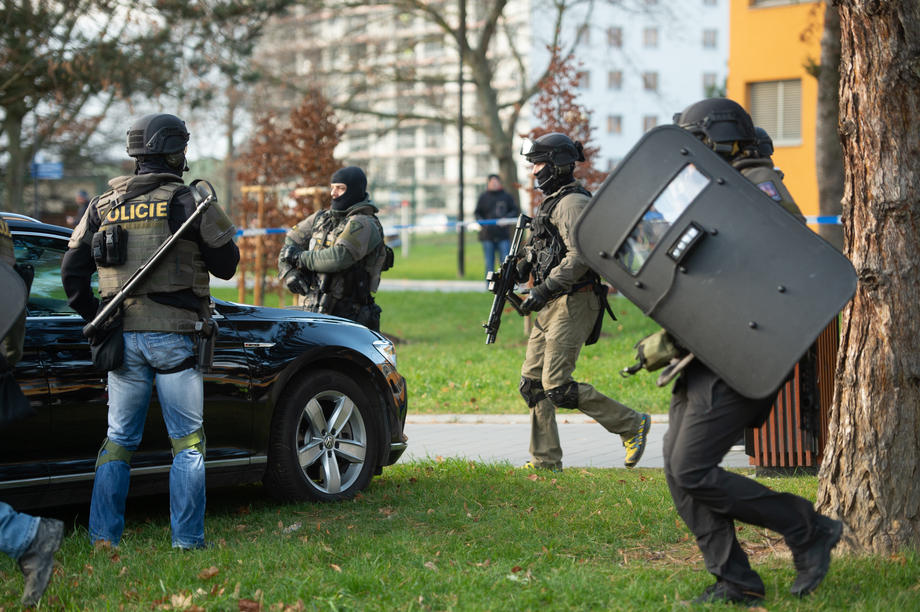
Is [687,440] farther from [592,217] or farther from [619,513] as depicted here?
[619,513]

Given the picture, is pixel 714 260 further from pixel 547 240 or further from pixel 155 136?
pixel 547 240

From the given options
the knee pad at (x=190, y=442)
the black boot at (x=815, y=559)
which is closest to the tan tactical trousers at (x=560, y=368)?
the knee pad at (x=190, y=442)

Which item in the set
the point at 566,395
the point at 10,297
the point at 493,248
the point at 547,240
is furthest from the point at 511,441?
the point at 493,248

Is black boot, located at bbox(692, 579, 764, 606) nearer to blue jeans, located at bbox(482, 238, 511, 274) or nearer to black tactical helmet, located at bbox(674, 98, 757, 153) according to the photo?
black tactical helmet, located at bbox(674, 98, 757, 153)

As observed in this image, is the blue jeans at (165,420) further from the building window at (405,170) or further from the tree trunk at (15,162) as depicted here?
the building window at (405,170)

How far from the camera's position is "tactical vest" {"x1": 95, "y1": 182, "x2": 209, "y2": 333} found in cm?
499

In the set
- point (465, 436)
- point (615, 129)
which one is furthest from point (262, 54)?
point (615, 129)

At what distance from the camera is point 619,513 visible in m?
5.59

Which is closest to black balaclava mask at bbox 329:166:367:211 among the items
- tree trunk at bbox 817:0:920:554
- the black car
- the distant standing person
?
the black car

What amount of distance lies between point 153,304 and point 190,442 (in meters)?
0.66

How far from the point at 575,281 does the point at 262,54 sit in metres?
30.1

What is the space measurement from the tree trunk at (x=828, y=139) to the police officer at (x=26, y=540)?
44.2 ft

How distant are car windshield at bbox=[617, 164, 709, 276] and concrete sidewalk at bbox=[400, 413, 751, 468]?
334cm

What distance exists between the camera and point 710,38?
3142 inches
